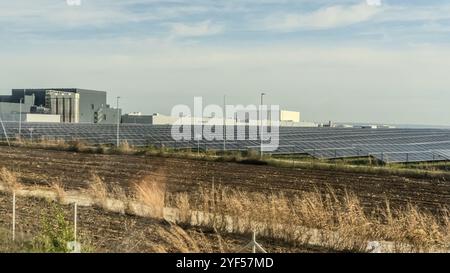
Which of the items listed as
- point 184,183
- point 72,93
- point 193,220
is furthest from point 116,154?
point 72,93

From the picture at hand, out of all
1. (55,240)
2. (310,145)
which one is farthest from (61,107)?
(55,240)

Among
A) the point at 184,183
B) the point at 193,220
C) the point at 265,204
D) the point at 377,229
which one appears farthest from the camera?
the point at 184,183

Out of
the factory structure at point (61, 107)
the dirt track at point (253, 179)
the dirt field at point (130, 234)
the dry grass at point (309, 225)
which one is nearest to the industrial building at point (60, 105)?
the factory structure at point (61, 107)

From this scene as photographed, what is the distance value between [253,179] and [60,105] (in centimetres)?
6744

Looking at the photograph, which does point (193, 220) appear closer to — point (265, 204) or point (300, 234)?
point (265, 204)

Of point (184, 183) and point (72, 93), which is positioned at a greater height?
point (72, 93)

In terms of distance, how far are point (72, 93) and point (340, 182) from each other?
6951 centimetres

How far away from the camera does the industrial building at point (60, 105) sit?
3095 inches

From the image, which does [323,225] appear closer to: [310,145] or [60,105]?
[310,145]

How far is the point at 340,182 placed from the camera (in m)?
22.2

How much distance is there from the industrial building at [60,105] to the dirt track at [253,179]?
52.3 m

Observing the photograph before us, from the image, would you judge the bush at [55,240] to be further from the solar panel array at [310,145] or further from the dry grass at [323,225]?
the solar panel array at [310,145]

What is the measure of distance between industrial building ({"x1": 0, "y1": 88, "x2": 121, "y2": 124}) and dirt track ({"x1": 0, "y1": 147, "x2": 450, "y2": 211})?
52336 mm
